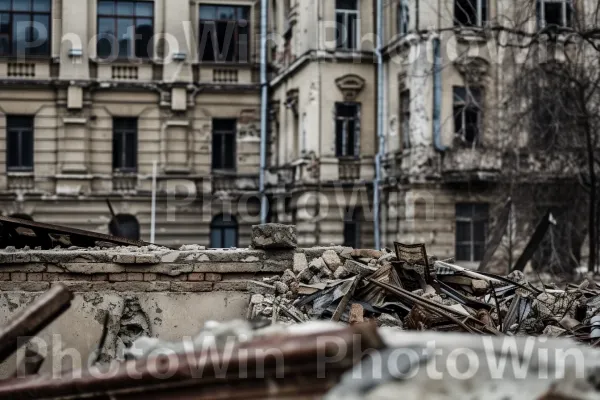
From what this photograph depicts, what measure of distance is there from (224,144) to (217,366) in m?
22.6

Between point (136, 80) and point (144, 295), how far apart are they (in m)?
17.7

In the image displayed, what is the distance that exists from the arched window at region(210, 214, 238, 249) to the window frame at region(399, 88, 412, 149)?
6491 mm

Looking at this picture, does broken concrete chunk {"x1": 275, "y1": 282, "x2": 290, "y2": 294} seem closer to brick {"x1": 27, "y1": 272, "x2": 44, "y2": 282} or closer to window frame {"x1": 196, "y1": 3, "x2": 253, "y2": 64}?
brick {"x1": 27, "y1": 272, "x2": 44, "y2": 282}

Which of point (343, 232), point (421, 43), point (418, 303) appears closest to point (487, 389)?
point (418, 303)

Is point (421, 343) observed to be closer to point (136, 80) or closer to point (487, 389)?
point (487, 389)

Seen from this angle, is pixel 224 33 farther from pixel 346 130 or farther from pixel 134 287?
pixel 134 287

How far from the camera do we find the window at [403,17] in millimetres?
20438

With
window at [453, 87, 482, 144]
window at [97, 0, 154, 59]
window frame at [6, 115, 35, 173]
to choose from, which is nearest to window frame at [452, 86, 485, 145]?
window at [453, 87, 482, 144]

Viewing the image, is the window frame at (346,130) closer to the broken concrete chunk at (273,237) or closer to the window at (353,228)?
the window at (353,228)

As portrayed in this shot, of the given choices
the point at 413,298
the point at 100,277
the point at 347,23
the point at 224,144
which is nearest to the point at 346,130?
the point at 347,23

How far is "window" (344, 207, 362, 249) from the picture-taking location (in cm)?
2181

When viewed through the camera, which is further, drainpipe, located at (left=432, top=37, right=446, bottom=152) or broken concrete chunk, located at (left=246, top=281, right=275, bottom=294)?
drainpipe, located at (left=432, top=37, right=446, bottom=152)

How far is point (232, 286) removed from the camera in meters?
8.13

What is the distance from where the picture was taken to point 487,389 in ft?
→ 9.48
